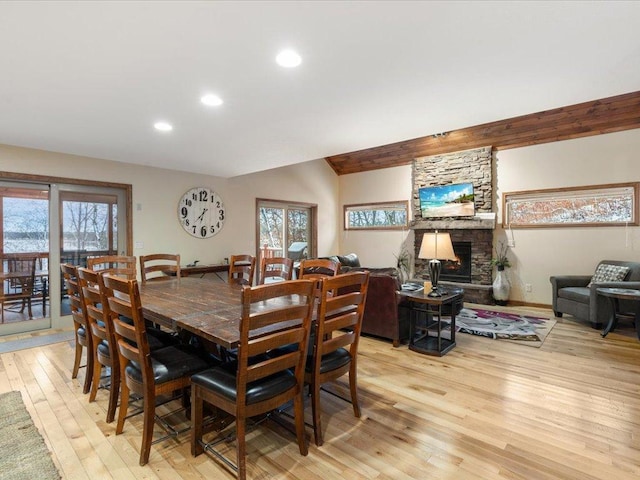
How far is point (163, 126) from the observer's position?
11.4 ft

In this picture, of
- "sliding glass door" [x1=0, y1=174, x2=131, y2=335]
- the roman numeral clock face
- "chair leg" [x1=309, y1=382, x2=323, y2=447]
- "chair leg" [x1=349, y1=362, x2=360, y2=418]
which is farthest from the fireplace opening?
"sliding glass door" [x1=0, y1=174, x2=131, y2=335]

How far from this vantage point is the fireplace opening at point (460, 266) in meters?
6.62

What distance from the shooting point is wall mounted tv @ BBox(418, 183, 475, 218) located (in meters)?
6.57

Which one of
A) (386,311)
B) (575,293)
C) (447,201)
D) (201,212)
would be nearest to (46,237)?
(201,212)

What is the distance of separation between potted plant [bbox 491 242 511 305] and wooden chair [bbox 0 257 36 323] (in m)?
7.37

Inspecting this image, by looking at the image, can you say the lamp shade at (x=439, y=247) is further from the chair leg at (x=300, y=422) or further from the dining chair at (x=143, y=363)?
the dining chair at (x=143, y=363)

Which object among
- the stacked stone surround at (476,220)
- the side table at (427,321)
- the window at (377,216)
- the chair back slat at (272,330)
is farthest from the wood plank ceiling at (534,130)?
the chair back slat at (272,330)

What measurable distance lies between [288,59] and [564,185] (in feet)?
18.4

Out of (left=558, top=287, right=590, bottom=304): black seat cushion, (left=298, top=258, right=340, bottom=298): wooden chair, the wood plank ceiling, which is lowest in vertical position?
(left=558, top=287, right=590, bottom=304): black seat cushion

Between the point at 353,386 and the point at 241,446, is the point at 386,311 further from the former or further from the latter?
the point at 241,446

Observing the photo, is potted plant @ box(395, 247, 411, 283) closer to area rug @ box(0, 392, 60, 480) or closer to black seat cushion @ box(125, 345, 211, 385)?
black seat cushion @ box(125, 345, 211, 385)

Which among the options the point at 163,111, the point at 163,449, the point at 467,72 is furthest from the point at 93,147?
the point at 467,72

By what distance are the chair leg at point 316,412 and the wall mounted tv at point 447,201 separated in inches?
219

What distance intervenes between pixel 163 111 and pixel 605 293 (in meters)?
5.48
